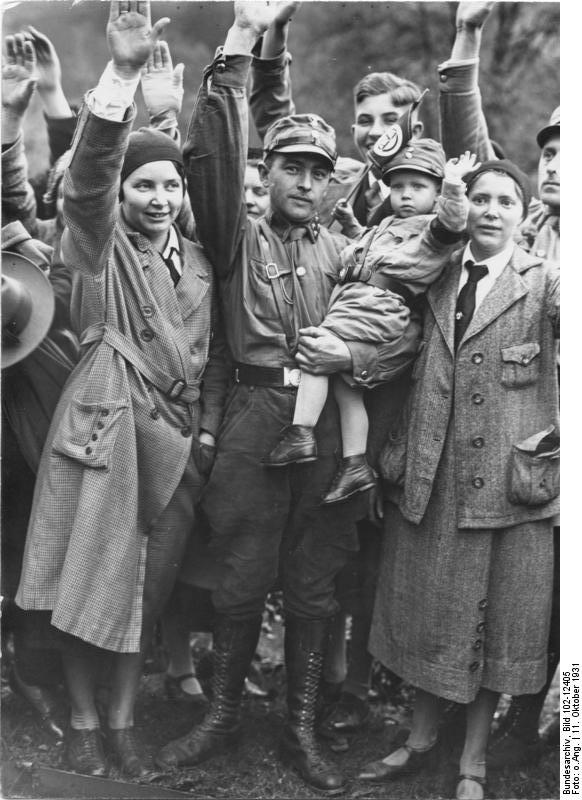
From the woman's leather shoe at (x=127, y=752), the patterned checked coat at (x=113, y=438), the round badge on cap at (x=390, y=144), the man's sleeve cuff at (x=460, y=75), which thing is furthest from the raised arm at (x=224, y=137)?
the woman's leather shoe at (x=127, y=752)

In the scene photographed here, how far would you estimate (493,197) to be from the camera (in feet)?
13.0

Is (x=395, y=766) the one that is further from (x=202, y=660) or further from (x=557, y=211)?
(x=557, y=211)

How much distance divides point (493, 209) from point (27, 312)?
2.08 m

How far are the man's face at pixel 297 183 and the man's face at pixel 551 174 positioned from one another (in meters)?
1.03

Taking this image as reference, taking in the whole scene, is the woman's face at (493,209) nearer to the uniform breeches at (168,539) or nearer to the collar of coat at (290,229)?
the collar of coat at (290,229)

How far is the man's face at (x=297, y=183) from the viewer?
4068 mm

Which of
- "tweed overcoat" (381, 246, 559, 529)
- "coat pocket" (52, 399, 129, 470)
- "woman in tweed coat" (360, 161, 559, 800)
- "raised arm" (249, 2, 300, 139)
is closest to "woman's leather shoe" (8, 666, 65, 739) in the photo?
"coat pocket" (52, 399, 129, 470)

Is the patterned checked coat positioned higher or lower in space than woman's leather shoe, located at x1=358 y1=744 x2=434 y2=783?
higher

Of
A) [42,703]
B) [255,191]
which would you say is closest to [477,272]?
[255,191]

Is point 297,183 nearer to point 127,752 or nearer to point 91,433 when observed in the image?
point 91,433

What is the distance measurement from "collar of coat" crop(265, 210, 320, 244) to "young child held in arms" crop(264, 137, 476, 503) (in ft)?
0.59

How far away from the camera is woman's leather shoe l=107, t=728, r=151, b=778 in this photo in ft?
13.5

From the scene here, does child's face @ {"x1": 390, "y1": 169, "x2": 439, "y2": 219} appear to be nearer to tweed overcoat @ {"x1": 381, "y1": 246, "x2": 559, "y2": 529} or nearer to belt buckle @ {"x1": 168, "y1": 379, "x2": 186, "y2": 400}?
tweed overcoat @ {"x1": 381, "y1": 246, "x2": 559, "y2": 529}

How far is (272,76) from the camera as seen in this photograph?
4531mm
